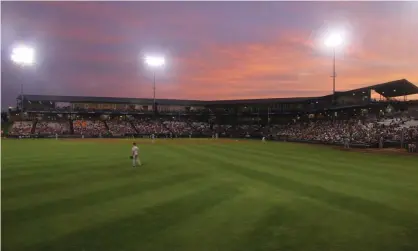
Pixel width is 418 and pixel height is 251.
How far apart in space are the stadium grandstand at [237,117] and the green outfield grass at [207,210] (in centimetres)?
3142

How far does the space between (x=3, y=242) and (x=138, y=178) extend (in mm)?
9474

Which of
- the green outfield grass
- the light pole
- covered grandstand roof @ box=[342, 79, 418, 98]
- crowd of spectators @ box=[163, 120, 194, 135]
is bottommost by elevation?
the green outfield grass

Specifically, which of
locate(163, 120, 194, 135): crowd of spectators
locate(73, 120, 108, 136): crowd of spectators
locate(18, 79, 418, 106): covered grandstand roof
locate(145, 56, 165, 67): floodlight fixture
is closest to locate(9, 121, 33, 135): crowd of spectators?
locate(18, 79, 418, 106): covered grandstand roof

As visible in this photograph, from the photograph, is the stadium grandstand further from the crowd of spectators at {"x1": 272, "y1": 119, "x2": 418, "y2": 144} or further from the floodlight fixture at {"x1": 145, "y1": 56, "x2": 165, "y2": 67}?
the floodlight fixture at {"x1": 145, "y1": 56, "x2": 165, "y2": 67}

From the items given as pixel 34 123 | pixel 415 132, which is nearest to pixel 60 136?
pixel 34 123

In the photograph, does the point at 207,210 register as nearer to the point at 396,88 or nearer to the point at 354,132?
the point at 354,132

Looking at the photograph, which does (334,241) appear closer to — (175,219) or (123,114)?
(175,219)

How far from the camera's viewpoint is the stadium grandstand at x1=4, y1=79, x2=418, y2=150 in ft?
175

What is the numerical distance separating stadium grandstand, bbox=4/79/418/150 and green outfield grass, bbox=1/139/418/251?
3142cm

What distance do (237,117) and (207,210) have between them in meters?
88.7

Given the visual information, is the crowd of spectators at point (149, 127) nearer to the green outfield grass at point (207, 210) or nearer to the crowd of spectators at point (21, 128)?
the crowd of spectators at point (21, 128)

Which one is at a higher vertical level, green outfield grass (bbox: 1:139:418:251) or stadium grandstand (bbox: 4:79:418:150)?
stadium grandstand (bbox: 4:79:418:150)

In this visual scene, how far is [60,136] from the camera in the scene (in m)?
69.9

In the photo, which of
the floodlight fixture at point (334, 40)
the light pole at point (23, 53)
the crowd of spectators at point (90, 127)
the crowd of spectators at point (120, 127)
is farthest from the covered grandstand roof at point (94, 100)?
the floodlight fixture at point (334, 40)
